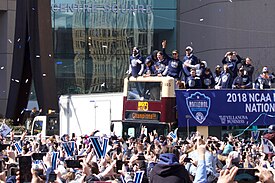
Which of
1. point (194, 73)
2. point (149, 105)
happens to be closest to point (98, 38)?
point (194, 73)

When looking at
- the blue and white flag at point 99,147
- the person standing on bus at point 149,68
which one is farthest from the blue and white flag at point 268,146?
the person standing on bus at point 149,68

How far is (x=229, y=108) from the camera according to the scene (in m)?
24.8

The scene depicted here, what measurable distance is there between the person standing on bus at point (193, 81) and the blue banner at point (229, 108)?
533mm

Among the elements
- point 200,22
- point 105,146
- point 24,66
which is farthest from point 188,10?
point 105,146

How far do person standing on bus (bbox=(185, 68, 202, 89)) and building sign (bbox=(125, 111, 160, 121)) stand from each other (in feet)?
5.73

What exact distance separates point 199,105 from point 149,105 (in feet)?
5.02

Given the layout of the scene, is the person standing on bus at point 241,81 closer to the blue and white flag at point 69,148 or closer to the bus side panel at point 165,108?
the bus side panel at point 165,108

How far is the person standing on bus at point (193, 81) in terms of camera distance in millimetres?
25469

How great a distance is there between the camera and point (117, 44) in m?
47.1

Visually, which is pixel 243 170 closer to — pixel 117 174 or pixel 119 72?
pixel 117 174

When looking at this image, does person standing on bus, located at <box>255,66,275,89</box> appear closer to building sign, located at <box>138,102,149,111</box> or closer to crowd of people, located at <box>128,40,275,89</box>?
crowd of people, located at <box>128,40,275,89</box>

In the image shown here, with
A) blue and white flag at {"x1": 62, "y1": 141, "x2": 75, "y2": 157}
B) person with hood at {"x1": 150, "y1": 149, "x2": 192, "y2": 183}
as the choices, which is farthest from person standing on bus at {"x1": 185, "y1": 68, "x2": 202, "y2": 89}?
person with hood at {"x1": 150, "y1": 149, "x2": 192, "y2": 183}

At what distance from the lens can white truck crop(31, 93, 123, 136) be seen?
26375 millimetres

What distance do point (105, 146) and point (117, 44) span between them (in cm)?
3342
